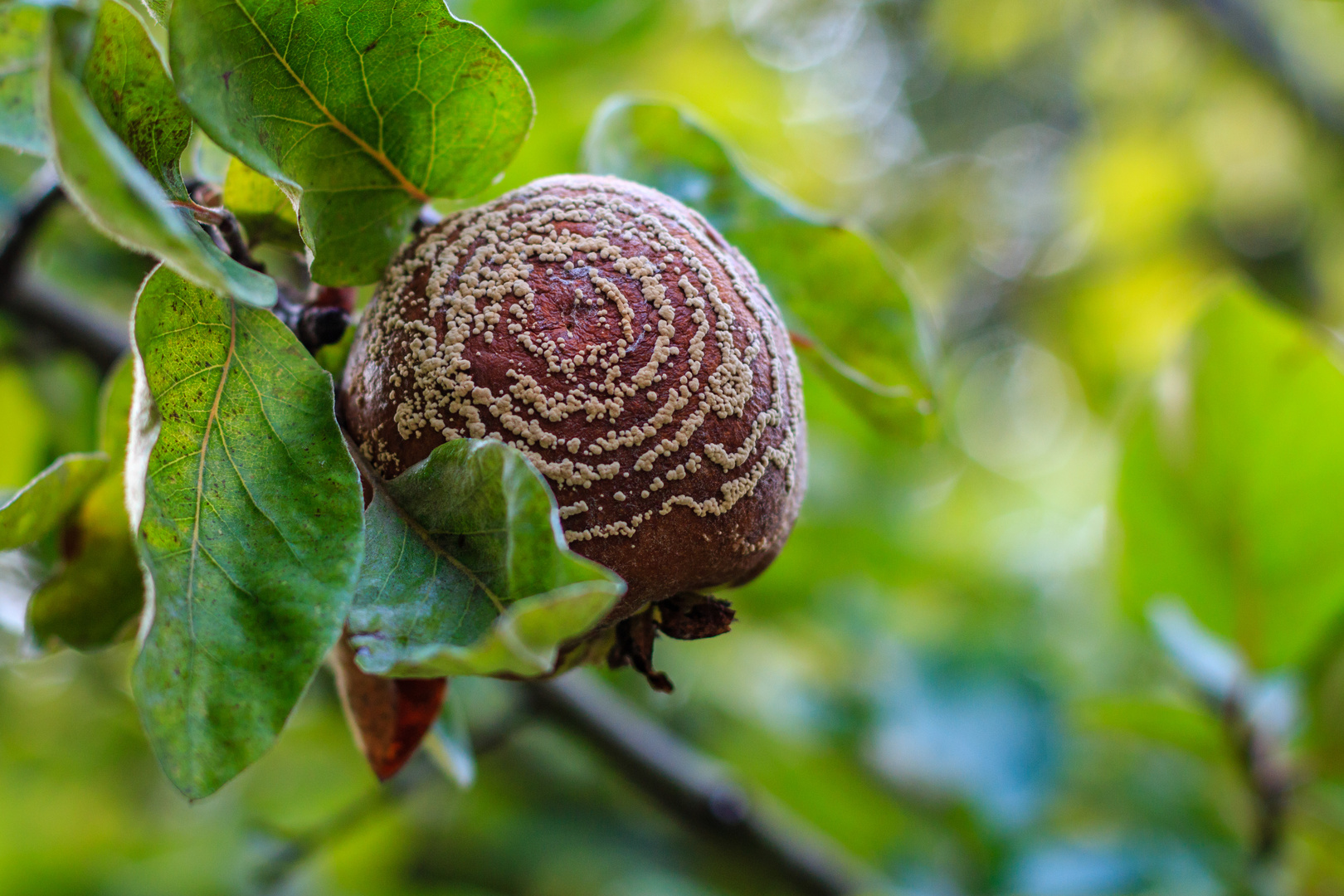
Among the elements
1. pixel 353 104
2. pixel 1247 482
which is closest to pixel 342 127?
pixel 353 104

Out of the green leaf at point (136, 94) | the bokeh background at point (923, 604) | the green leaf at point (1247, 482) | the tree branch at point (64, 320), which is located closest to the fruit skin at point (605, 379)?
the green leaf at point (136, 94)

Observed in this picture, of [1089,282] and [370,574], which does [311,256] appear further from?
[1089,282]

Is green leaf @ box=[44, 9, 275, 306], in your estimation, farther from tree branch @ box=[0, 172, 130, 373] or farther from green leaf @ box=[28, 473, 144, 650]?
tree branch @ box=[0, 172, 130, 373]

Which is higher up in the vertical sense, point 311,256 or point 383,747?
point 311,256

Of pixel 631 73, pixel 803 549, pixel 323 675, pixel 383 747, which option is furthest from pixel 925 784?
pixel 631 73

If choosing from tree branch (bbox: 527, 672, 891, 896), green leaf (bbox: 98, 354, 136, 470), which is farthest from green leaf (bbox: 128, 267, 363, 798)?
tree branch (bbox: 527, 672, 891, 896)

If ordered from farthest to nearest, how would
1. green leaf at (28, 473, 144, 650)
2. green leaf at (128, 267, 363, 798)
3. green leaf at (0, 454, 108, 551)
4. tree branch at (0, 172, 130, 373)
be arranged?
tree branch at (0, 172, 130, 373)
green leaf at (28, 473, 144, 650)
green leaf at (0, 454, 108, 551)
green leaf at (128, 267, 363, 798)
